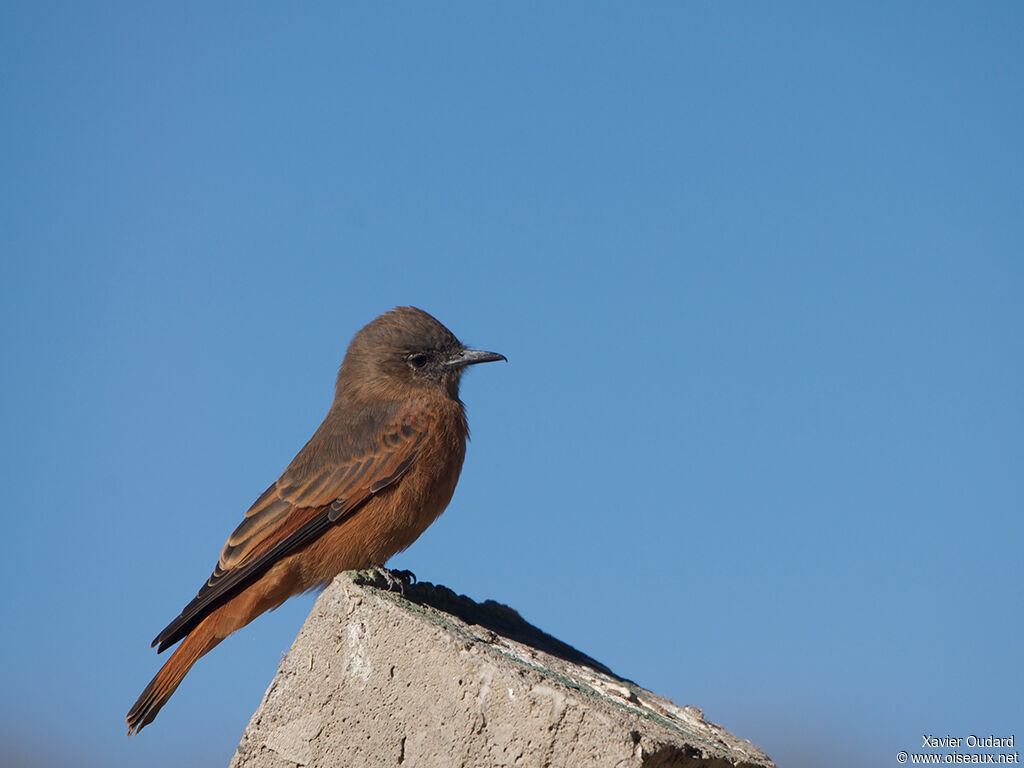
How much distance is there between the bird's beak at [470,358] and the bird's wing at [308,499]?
1.09 metres

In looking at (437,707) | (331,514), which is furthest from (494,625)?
(437,707)

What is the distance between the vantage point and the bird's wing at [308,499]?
6.50 meters

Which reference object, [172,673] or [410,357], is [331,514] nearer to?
[172,673]

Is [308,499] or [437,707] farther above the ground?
[308,499]

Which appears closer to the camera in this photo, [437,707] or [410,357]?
[437,707]

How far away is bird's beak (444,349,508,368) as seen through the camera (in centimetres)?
848

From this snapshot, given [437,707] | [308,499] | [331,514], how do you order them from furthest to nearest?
1. [308,499]
2. [331,514]
3. [437,707]

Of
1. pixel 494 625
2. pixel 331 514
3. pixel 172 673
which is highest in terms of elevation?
pixel 331 514

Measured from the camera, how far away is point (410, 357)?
27.7ft

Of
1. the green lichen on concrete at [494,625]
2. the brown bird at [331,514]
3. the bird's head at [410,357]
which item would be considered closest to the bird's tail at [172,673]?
the brown bird at [331,514]

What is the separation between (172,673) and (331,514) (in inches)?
54.5

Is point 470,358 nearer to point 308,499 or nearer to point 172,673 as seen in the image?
point 308,499

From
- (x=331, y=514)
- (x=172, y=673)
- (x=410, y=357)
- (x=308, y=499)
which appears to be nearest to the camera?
(x=172, y=673)

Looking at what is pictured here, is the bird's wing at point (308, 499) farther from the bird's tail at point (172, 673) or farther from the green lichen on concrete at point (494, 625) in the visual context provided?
the green lichen on concrete at point (494, 625)
